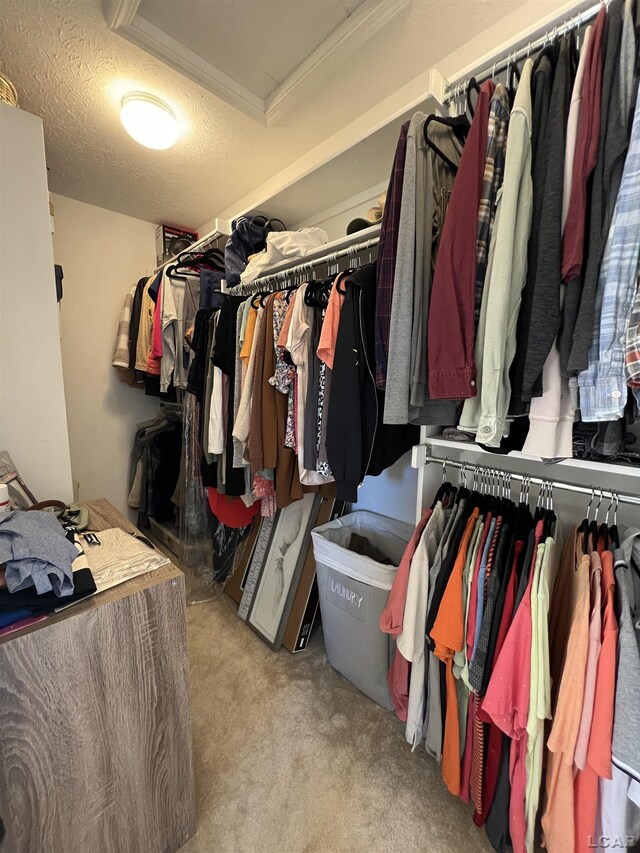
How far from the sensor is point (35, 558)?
0.76 metres

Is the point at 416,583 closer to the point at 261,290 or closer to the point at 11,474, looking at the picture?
the point at 11,474

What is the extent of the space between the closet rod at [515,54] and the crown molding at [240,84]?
0.48 metres

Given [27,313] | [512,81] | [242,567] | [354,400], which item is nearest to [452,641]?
[354,400]

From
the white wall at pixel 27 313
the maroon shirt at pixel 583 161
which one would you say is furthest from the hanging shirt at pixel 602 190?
the white wall at pixel 27 313

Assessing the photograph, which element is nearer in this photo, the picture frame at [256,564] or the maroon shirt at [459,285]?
the maroon shirt at [459,285]

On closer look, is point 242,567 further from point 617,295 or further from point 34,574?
point 617,295

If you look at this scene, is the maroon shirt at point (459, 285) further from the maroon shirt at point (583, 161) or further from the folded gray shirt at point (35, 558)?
the folded gray shirt at point (35, 558)

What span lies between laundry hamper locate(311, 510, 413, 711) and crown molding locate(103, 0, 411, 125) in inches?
77.5

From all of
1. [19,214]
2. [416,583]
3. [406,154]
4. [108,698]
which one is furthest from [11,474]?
[406,154]

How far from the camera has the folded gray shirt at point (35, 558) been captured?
737 mm

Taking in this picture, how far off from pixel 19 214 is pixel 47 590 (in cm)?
127

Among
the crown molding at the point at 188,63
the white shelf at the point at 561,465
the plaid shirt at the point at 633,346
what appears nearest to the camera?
the plaid shirt at the point at 633,346

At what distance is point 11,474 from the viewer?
3.69 feet

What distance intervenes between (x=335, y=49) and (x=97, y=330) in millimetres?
2293
